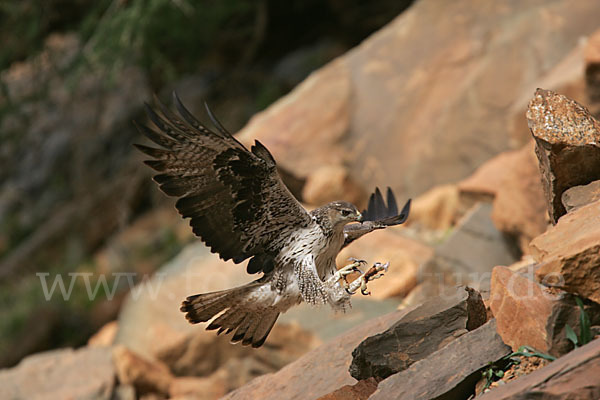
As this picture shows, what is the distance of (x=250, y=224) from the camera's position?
13.2ft

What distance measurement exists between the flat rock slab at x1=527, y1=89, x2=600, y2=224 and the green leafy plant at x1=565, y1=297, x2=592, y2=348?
93 cm

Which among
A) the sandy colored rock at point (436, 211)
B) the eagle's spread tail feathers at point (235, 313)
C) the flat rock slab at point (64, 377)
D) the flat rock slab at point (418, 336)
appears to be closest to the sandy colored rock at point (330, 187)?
the sandy colored rock at point (436, 211)

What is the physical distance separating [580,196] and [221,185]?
1889mm

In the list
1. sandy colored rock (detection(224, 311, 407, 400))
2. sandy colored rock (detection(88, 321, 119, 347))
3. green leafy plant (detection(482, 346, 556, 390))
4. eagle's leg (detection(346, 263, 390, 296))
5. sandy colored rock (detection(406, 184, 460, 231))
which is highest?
eagle's leg (detection(346, 263, 390, 296))

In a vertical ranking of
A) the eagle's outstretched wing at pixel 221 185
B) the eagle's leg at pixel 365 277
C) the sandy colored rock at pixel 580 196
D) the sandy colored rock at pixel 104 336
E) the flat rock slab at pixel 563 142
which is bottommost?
the sandy colored rock at pixel 104 336

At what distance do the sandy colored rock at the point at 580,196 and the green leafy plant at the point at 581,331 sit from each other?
73 cm

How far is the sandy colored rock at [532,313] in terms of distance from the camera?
284 centimetres

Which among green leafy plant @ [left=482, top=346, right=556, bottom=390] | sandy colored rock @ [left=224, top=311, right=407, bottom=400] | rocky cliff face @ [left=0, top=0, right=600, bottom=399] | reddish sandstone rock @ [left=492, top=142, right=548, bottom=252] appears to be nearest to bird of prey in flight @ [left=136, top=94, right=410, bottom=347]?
sandy colored rock @ [left=224, top=311, right=407, bottom=400]

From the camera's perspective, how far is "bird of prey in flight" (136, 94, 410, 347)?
12.3 feet

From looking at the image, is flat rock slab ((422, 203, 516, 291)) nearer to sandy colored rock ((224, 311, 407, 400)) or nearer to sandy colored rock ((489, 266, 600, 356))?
sandy colored rock ((224, 311, 407, 400))

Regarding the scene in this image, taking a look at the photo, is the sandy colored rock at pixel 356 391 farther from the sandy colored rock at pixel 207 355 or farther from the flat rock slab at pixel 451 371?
the sandy colored rock at pixel 207 355

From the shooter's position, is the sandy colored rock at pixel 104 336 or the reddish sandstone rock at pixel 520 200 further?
the sandy colored rock at pixel 104 336

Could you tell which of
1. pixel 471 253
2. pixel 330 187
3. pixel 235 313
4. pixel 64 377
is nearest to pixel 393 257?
pixel 471 253

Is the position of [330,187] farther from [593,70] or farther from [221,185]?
[221,185]
